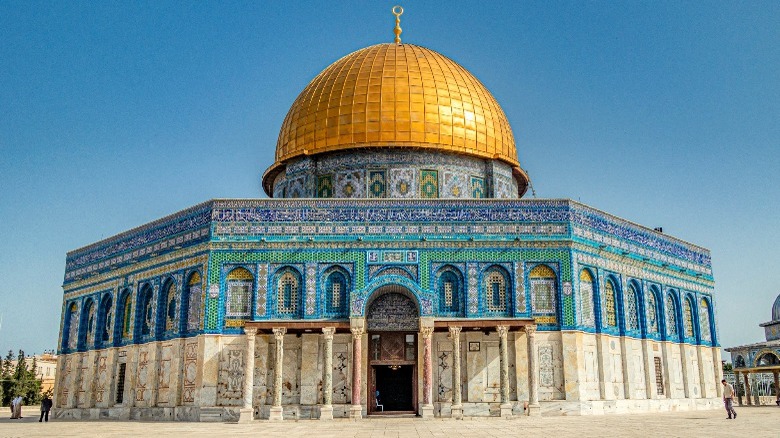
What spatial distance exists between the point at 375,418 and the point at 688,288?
12674 mm

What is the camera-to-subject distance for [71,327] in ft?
87.5

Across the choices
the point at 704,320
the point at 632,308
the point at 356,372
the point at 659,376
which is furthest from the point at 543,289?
the point at 704,320

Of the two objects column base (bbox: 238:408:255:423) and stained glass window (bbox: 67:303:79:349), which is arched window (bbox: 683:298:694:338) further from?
stained glass window (bbox: 67:303:79:349)

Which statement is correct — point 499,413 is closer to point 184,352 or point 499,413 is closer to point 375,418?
point 375,418

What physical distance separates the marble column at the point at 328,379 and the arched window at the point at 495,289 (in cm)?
430

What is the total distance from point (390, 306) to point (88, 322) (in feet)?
38.0

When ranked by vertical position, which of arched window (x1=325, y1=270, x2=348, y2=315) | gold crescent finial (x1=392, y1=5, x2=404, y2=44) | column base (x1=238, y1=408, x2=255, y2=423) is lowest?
column base (x1=238, y1=408, x2=255, y2=423)

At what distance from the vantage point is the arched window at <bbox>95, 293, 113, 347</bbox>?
24.6 meters

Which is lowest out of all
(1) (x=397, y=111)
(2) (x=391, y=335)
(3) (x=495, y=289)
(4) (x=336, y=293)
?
(2) (x=391, y=335)

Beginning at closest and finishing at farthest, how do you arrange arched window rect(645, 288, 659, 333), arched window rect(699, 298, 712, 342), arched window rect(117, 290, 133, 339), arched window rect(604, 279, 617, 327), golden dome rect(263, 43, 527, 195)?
arched window rect(604, 279, 617, 327) < arched window rect(645, 288, 659, 333) < arched window rect(117, 290, 133, 339) < golden dome rect(263, 43, 527, 195) < arched window rect(699, 298, 712, 342)

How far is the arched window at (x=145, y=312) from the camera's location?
2278cm

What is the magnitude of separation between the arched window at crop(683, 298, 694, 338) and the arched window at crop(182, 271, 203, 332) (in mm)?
15547

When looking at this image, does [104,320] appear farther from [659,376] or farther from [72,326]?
[659,376]

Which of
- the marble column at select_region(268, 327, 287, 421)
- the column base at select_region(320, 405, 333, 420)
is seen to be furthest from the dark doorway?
the marble column at select_region(268, 327, 287, 421)
